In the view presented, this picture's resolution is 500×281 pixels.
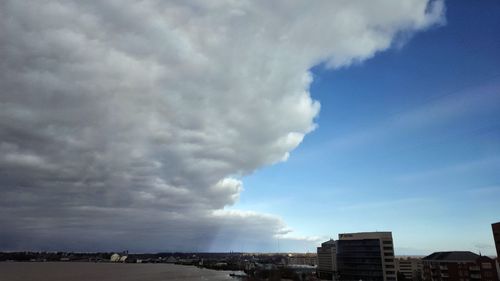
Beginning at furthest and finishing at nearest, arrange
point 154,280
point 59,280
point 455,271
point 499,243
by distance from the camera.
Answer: point 154,280
point 59,280
point 455,271
point 499,243

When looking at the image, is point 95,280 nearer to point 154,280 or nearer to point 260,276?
point 154,280

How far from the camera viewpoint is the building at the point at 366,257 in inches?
6280

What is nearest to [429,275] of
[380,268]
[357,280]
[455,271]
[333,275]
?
Answer: [455,271]

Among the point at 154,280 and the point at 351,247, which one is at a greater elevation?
the point at 351,247

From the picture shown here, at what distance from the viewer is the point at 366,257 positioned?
6594 inches

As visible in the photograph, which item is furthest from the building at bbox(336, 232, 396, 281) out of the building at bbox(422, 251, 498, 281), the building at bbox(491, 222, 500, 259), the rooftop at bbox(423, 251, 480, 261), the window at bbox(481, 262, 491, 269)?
the building at bbox(491, 222, 500, 259)

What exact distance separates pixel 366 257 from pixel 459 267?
61437mm

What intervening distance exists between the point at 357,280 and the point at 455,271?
6707 centimetres

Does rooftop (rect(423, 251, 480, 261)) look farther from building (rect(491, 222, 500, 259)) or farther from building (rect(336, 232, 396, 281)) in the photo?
building (rect(491, 222, 500, 259))

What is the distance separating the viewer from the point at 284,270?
633 feet

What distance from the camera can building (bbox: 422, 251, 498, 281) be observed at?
101m

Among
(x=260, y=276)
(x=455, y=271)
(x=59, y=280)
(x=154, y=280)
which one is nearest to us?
(x=455, y=271)

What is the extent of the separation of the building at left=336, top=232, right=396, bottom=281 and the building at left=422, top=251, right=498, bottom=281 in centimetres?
3259

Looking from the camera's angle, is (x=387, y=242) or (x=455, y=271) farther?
(x=387, y=242)
